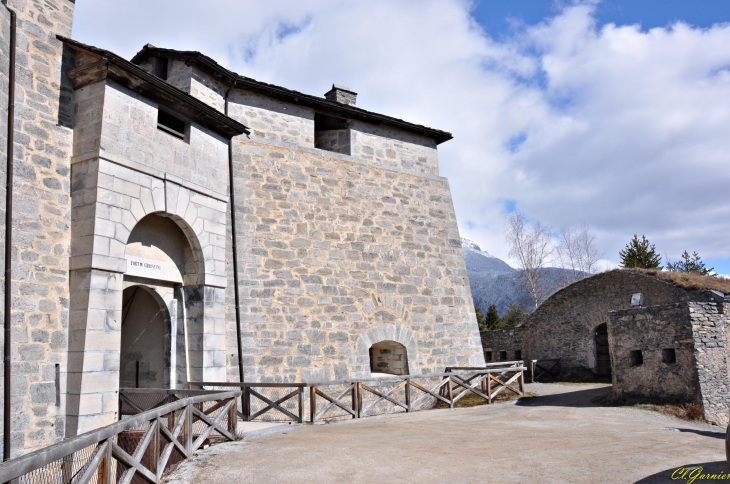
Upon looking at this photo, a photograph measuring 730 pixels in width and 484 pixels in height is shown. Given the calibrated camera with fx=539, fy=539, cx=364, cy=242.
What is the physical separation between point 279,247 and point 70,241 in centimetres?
482

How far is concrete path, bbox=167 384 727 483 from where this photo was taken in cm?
540

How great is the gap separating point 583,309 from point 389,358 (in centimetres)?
816

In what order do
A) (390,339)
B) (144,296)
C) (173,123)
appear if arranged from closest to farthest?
(173,123), (144,296), (390,339)

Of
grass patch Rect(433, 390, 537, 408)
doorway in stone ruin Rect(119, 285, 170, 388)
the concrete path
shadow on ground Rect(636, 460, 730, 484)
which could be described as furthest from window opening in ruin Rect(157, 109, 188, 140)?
shadow on ground Rect(636, 460, 730, 484)

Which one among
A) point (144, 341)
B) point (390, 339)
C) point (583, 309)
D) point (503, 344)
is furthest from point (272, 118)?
point (503, 344)

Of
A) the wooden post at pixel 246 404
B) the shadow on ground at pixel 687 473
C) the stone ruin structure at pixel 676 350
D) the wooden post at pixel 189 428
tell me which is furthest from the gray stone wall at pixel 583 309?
the wooden post at pixel 189 428

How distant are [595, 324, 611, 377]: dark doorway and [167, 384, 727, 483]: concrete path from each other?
787cm

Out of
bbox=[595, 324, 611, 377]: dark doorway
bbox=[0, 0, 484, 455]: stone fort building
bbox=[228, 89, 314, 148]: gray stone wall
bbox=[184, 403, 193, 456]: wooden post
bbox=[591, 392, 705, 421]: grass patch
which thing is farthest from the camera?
bbox=[595, 324, 611, 377]: dark doorway

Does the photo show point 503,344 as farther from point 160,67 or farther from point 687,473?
point 687,473

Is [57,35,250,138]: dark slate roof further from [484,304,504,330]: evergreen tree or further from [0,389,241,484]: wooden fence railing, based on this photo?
[484,304,504,330]: evergreen tree

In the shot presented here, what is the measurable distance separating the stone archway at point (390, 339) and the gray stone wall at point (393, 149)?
427 centimetres

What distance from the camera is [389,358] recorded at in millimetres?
13523

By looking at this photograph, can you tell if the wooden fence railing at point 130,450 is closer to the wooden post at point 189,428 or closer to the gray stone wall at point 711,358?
the wooden post at point 189,428

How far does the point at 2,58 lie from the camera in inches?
274
